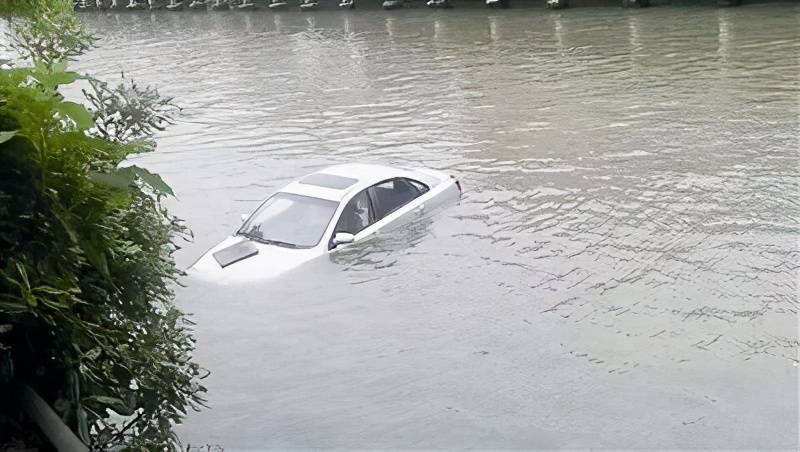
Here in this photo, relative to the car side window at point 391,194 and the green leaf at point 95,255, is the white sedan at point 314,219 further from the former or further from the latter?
the green leaf at point 95,255

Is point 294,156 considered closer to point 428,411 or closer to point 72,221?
point 428,411

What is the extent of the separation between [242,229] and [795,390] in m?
7.32

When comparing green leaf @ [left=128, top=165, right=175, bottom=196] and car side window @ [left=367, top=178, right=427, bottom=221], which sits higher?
green leaf @ [left=128, top=165, right=175, bottom=196]

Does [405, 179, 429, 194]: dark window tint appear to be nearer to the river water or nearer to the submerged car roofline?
the submerged car roofline

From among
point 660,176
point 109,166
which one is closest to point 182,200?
point 660,176

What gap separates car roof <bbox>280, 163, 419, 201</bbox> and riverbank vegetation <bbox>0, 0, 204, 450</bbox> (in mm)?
9017

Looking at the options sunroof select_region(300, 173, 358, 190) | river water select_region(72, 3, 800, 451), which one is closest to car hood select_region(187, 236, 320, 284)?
river water select_region(72, 3, 800, 451)

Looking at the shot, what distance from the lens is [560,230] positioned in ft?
50.6

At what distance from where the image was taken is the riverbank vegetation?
4.07 meters

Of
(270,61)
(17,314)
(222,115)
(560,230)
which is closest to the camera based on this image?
(17,314)

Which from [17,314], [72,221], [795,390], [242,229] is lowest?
[795,390]

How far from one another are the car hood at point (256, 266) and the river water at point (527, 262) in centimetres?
15

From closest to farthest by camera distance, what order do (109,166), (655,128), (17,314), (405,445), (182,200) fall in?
(17,314)
(109,166)
(405,445)
(182,200)
(655,128)

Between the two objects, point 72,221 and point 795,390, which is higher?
point 72,221
